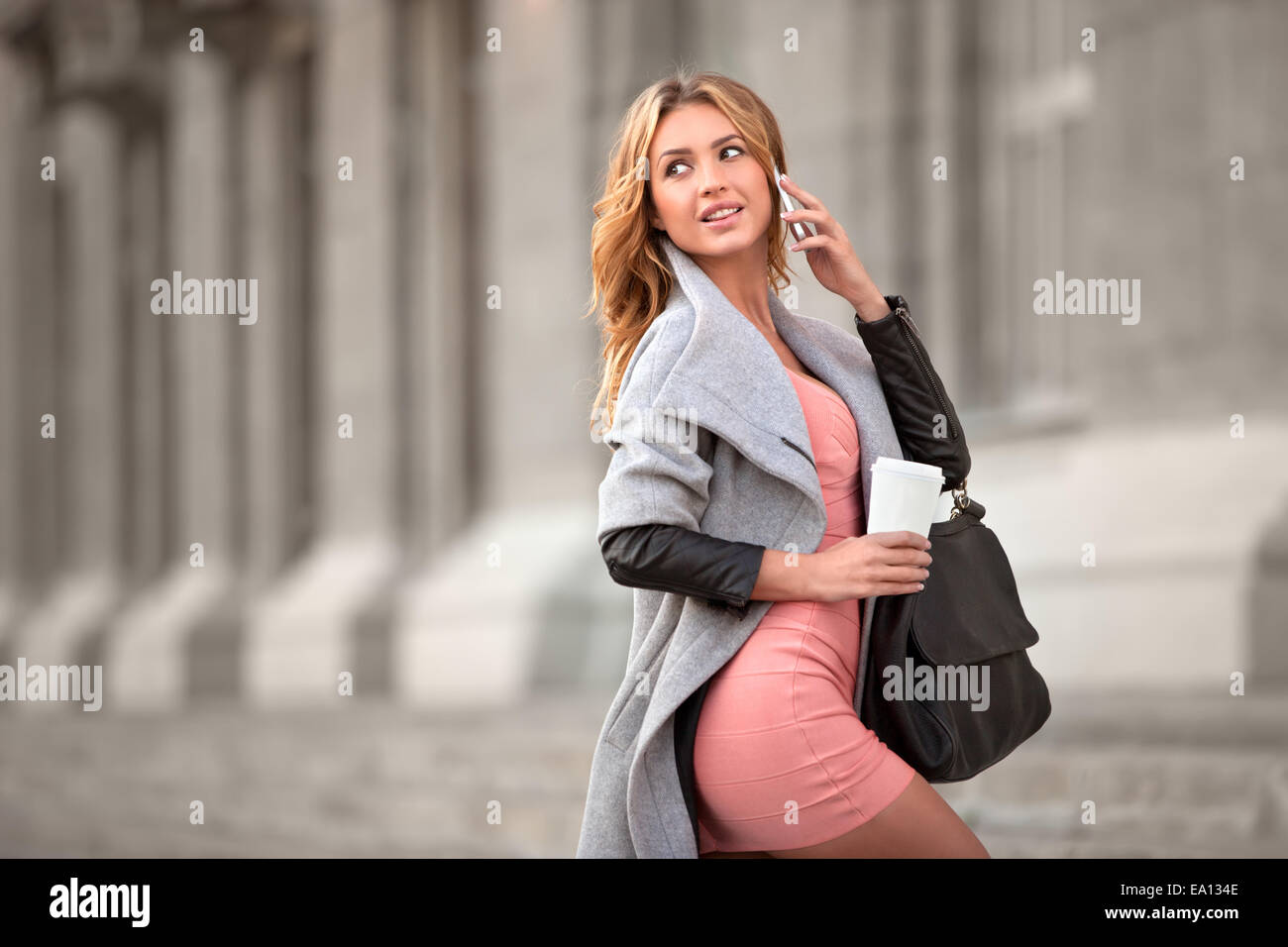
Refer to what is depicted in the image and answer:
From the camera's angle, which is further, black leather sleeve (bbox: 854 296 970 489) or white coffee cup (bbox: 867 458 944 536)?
black leather sleeve (bbox: 854 296 970 489)

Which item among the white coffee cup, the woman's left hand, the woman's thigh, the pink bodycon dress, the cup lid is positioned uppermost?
the woman's left hand

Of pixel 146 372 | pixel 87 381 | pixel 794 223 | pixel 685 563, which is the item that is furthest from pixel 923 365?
pixel 87 381

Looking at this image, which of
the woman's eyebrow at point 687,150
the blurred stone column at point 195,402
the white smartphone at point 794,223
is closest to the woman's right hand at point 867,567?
the white smartphone at point 794,223

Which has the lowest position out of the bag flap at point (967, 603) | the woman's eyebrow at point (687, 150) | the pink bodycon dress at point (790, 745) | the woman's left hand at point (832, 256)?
the pink bodycon dress at point (790, 745)

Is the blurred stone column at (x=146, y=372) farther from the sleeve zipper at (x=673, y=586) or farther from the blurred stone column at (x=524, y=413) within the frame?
the sleeve zipper at (x=673, y=586)

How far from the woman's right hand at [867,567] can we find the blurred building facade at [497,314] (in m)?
5.83

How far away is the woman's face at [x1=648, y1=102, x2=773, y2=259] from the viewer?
2541mm

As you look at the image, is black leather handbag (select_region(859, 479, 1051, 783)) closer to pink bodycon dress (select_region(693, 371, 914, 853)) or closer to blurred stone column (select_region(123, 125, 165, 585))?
pink bodycon dress (select_region(693, 371, 914, 853))

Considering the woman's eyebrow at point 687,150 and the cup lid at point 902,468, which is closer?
the cup lid at point 902,468

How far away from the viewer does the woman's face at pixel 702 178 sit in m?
2.54

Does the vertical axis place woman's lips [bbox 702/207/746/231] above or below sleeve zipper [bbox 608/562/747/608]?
above

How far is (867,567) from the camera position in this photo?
7.57 ft

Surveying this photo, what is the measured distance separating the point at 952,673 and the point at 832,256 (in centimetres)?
81

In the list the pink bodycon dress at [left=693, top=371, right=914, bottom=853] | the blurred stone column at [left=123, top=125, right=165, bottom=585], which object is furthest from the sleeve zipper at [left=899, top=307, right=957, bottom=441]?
the blurred stone column at [left=123, top=125, right=165, bottom=585]
